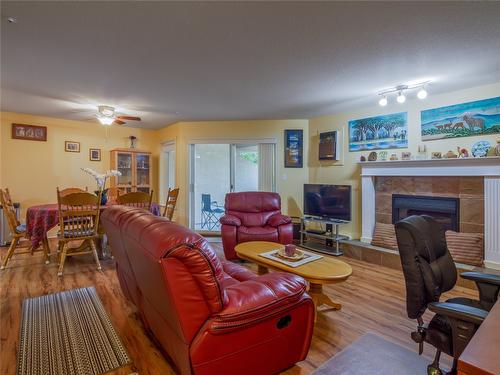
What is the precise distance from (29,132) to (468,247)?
698 centimetres

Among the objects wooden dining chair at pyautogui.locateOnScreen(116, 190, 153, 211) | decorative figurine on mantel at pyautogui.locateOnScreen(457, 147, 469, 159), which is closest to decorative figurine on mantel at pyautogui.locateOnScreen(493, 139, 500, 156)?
decorative figurine on mantel at pyautogui.locateOnScreen(457, 147, 469, 159)

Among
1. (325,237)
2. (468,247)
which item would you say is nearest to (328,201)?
(325,237)

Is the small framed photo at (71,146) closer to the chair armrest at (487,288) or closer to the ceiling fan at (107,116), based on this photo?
the ceiling fan at (107,116)

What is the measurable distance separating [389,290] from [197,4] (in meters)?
3.15

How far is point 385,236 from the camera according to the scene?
3.91 m

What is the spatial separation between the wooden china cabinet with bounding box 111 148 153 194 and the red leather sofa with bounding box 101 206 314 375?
4.37m

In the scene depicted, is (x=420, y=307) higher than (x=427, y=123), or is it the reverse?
(x=427, y=123)

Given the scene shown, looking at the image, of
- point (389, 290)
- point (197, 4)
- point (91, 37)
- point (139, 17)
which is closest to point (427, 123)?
point (389, 290)

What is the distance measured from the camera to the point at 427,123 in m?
3.66

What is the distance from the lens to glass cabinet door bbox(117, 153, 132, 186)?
5566 mm

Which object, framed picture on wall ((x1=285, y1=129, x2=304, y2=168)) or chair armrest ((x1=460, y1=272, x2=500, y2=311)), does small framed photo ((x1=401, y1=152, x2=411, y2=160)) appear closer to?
framed picture on wall ((x1=285, y1=129, x2=304, y2=168))

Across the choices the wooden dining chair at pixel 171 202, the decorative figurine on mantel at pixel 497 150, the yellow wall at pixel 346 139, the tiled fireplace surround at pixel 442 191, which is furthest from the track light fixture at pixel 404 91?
the wooden dining chair at pixel 171 202

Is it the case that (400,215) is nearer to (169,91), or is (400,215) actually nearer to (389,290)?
(389,290)

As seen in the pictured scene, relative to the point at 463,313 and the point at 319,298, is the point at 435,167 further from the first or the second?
the point at 463,313
